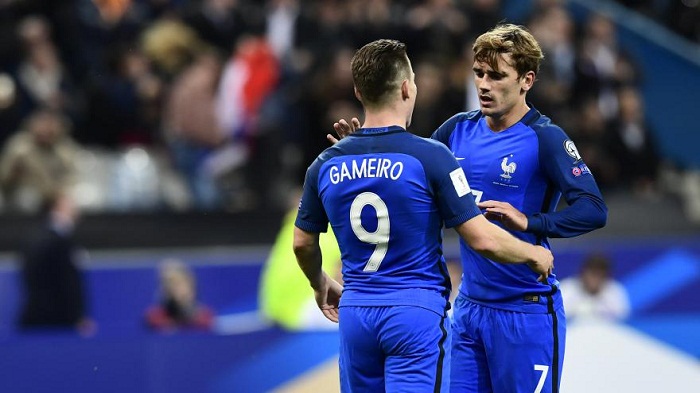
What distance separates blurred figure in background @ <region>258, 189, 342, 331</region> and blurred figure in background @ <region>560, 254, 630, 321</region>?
2.22 metres

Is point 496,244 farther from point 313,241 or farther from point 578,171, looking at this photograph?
point 313,241

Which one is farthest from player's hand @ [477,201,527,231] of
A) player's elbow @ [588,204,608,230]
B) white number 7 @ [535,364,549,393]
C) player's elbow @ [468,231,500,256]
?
white number 7 @ [535,364,549,393]

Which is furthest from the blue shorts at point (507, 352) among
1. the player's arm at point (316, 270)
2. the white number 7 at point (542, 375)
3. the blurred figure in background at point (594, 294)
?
the blurred figure in background at point (594, 294)

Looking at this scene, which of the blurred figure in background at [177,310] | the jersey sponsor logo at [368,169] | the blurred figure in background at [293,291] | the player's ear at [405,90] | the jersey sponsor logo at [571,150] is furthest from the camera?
the blurred figure in background at [177,310]

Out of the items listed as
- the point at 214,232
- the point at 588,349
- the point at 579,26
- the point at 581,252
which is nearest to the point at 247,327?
the point at 214,232

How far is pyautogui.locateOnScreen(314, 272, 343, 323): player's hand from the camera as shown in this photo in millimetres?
5555

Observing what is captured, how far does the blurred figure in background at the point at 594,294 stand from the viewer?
35.2 ft

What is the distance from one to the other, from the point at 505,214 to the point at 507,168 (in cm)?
35

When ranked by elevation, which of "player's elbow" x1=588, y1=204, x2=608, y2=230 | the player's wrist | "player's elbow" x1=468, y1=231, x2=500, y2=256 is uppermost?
"player's elbow" x1=588, y1=204, x2=608, y2=230

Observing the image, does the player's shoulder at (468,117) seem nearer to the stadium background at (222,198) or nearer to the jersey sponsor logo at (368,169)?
the jersey sponsor logo at (368,169)

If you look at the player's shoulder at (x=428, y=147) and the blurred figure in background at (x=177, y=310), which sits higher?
the player's shoulder at (x=428, y=147)

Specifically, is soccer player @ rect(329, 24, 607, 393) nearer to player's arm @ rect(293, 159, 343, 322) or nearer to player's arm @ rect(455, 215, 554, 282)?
player's arm @ rect(455, 215, 554, 282)

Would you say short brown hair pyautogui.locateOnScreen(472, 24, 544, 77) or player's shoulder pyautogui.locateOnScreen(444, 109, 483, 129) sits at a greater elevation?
short brown hair pyautogui.locateOnScreen(472, 24, 544, 77)

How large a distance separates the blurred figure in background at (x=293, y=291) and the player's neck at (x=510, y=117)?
164 inches
